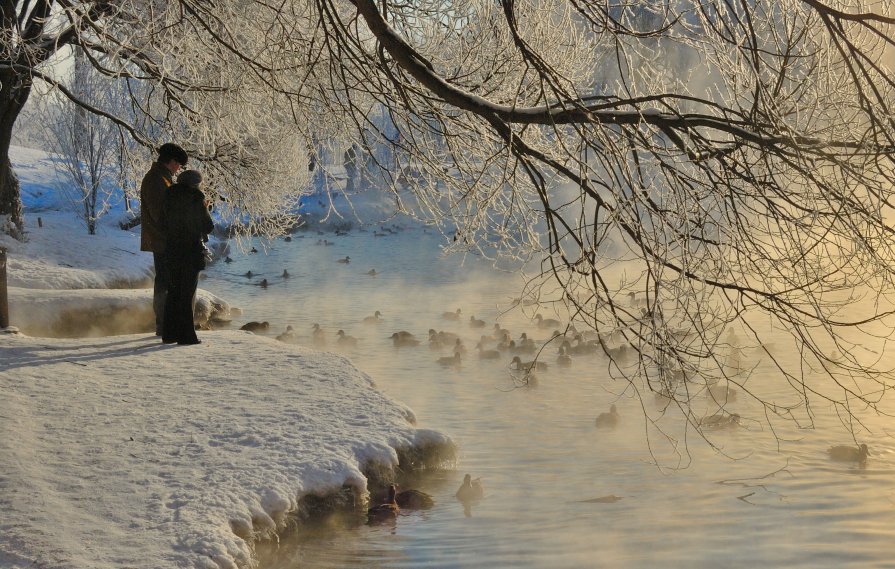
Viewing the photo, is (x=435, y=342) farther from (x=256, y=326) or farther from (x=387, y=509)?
(x=387, y=509)

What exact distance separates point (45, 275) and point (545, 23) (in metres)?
12.6

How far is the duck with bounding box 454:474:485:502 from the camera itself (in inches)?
251

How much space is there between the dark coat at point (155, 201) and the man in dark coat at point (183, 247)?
200 millimetres

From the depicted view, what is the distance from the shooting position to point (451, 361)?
11.5 m

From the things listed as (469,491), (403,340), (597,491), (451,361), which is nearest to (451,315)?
(403,340)

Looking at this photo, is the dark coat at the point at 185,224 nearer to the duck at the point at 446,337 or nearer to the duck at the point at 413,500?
the duck at the point at 413,500

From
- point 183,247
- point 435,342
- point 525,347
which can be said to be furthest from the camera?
point 435,342

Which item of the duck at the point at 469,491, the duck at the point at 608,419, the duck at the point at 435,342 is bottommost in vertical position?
the duck at the point at 469,491

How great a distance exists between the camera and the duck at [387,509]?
5965 millimetres

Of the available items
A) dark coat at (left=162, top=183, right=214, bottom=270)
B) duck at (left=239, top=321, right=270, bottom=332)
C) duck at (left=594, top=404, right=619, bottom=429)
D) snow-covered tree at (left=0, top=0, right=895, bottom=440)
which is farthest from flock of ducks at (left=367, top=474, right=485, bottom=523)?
duck at (left=239, top=321, right=270, bottom=332)

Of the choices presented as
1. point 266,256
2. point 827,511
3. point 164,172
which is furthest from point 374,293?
point 827,511

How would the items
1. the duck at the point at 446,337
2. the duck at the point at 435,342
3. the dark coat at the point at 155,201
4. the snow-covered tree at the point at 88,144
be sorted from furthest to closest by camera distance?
1. the snow-covered tree at the point at 88,144
2. the duck at the point at 446,337
3. the duck at the point at 435,342
4. the dark coat at the point at 155,201

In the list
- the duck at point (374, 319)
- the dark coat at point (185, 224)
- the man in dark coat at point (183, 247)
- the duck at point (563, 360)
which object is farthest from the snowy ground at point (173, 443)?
the duck at point (374, 319)

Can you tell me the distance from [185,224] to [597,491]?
4.68 meters
